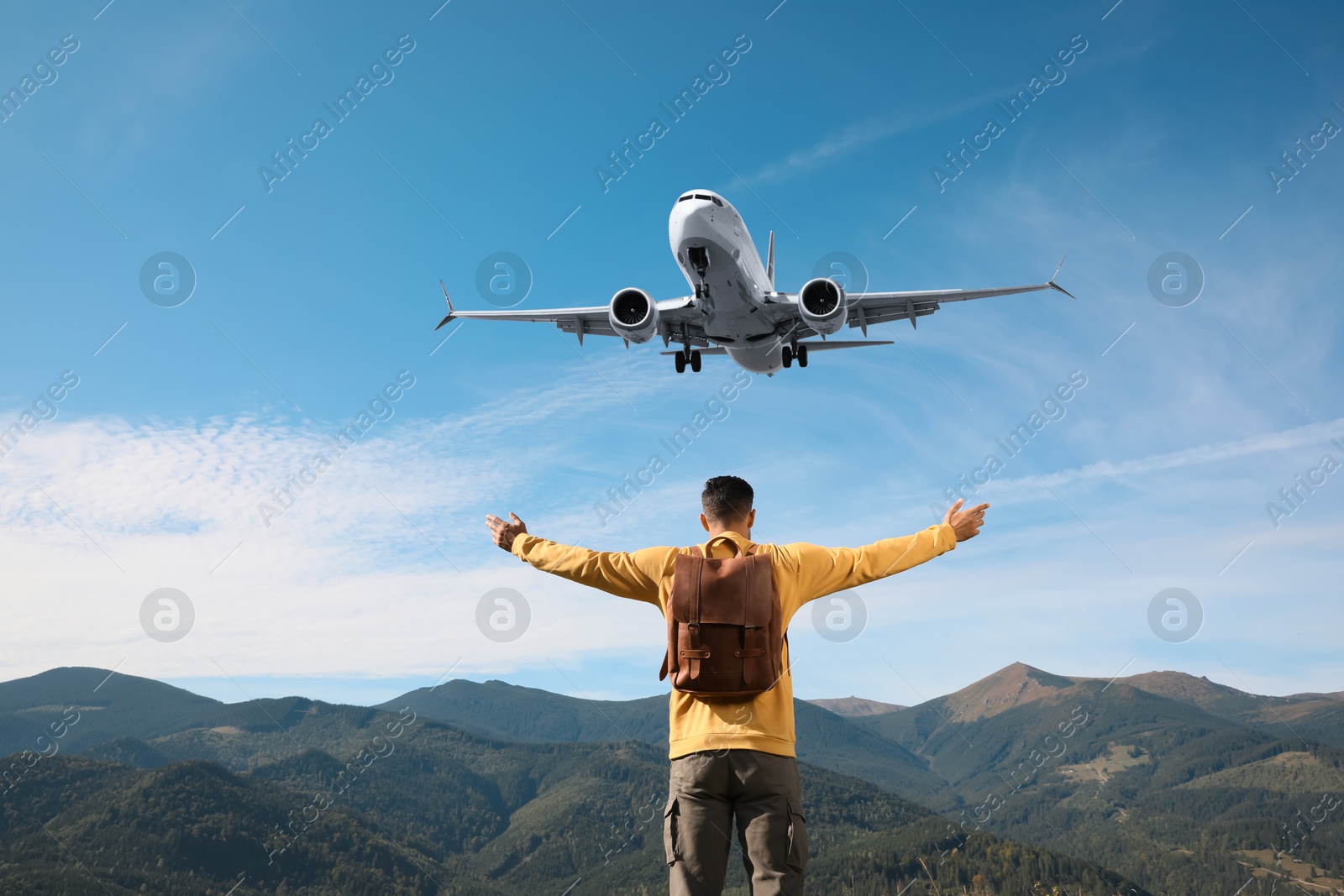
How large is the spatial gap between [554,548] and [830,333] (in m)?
23.1

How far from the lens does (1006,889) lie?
19150cm

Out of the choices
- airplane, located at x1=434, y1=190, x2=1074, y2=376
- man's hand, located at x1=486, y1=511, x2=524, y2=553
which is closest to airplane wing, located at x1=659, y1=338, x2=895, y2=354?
airplane, located at x1=434, y1=190, x2=1074, y2=376

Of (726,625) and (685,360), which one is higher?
(685,360)

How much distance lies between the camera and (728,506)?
5016 mm

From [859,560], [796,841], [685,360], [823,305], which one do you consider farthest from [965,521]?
[685,360]

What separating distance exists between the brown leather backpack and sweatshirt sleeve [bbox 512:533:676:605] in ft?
1.18

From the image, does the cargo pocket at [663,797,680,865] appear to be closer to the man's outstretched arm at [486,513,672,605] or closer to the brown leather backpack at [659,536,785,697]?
the brown leather backpack at [659,536,785,697]

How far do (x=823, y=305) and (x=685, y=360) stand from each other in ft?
21.5

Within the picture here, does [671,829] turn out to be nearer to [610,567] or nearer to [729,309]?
[610,567]

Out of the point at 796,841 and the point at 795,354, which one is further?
the point at 795,354

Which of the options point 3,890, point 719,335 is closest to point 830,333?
point 719,335

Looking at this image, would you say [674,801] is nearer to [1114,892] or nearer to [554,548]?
[554,548]

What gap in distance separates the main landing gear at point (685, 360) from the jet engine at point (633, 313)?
14.6 ft

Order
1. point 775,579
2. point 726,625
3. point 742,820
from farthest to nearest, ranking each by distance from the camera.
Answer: point 775,579 < point 742,820 < point 726,625
